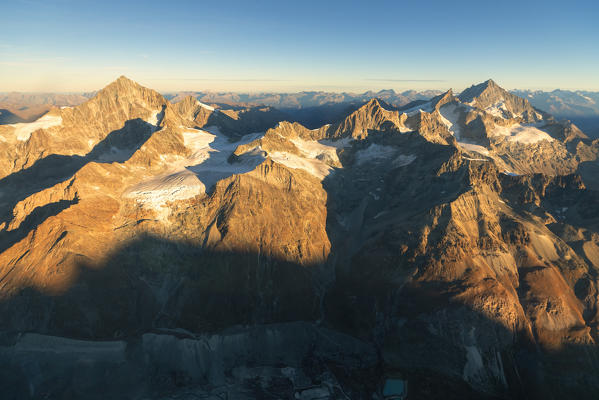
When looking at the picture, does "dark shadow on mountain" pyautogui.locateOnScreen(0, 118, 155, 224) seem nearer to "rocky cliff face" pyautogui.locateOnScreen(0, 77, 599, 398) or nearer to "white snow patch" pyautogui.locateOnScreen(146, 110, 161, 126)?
"white snow patch" pyautogui.locateOnScreen(146, 110, 161, 126)

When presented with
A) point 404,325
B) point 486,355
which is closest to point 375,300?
point 404,325

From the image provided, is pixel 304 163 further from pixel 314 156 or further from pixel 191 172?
pixel 191 172

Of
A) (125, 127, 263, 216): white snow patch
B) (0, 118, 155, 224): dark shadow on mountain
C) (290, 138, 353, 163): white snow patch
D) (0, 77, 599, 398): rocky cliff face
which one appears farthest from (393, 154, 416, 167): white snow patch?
(0, 118, 155, 224): dark shadow on mountain

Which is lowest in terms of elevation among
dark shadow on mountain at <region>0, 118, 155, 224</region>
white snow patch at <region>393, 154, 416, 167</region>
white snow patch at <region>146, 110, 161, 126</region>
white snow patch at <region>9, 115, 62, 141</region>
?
dark shadow on mountain at <region>0, 118, 155, 224</region>

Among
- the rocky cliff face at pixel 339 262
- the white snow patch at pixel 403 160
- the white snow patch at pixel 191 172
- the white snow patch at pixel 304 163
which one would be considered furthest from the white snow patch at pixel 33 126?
the white snow patch at pixel 403 160

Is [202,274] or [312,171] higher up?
[312,171]

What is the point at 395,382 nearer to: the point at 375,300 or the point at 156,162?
the point at 375,300

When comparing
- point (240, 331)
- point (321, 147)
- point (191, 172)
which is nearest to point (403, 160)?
point (321, 147)
